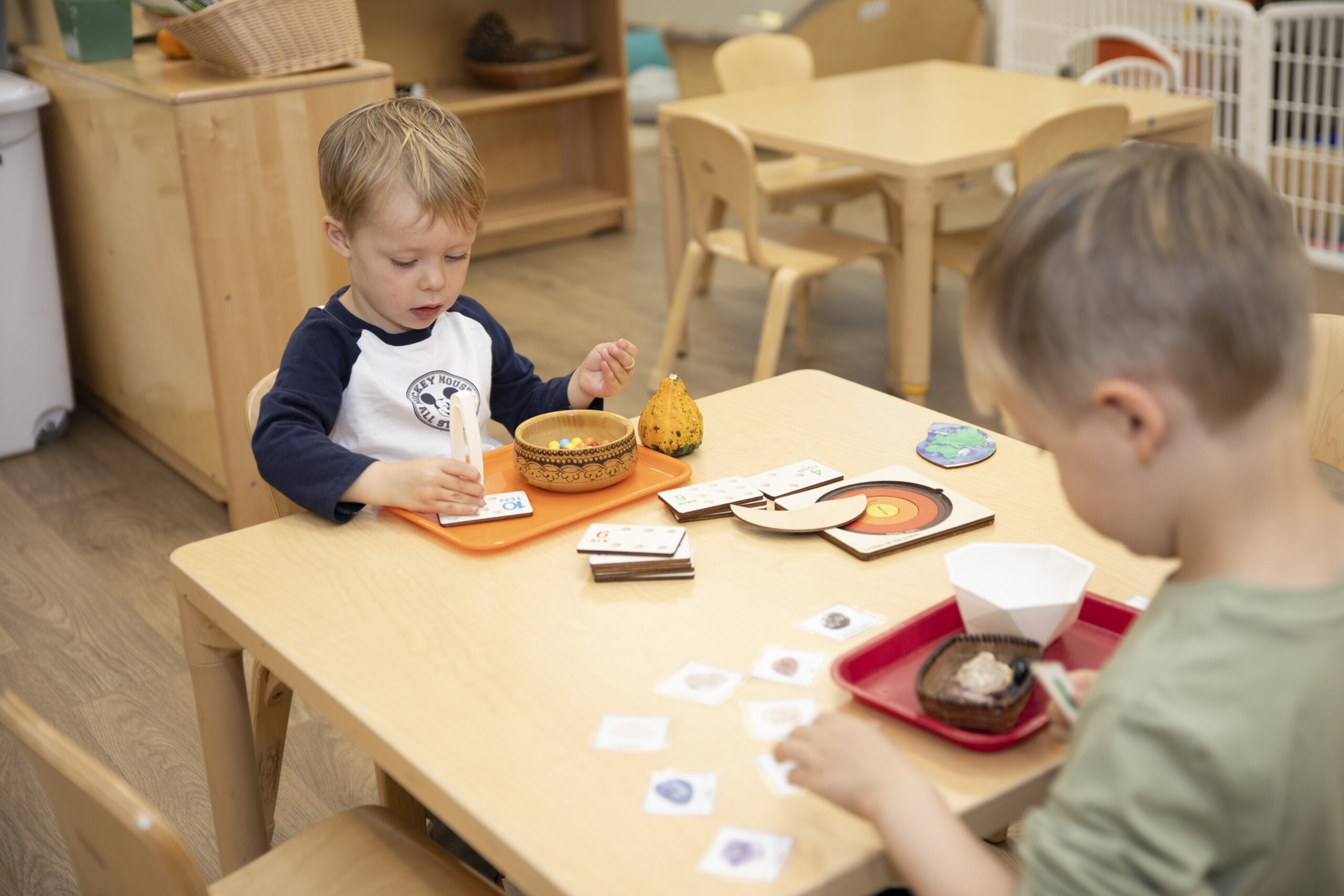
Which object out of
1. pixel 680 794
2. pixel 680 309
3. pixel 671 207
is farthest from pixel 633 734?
pixel 671 207

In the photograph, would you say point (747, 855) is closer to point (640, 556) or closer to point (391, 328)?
point (640, 556)

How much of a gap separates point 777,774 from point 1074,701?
0.20m

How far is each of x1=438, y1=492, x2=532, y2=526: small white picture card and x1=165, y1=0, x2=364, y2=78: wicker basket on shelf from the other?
5.08 feet

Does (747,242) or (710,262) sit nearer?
(747,242)

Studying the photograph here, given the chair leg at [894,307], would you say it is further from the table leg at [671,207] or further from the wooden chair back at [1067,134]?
the table leg at [671,207]

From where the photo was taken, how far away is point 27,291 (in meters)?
2.96

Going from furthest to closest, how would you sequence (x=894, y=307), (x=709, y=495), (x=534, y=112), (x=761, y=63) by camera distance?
(x=534, y=112) < (x=761, y=63) < (x=894, y=307) < (x=709, y=495)

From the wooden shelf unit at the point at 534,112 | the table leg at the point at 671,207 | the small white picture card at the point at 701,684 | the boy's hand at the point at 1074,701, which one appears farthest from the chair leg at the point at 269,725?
the wooden shelf unit at the point at 534,112

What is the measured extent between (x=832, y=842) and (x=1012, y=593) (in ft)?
1.02

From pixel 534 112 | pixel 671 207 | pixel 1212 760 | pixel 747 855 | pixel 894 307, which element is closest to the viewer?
pixel 1212 760

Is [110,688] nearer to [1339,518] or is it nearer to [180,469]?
[180,469]

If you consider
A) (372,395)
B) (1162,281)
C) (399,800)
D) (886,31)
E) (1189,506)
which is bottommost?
(399,800)

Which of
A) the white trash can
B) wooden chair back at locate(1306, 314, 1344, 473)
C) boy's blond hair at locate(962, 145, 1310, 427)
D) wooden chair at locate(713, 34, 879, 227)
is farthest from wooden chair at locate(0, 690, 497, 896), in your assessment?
wooden chair at locate(713, 34, 879, 227)

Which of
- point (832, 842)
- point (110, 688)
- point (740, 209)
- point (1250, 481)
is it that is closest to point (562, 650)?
point (832, 842)
